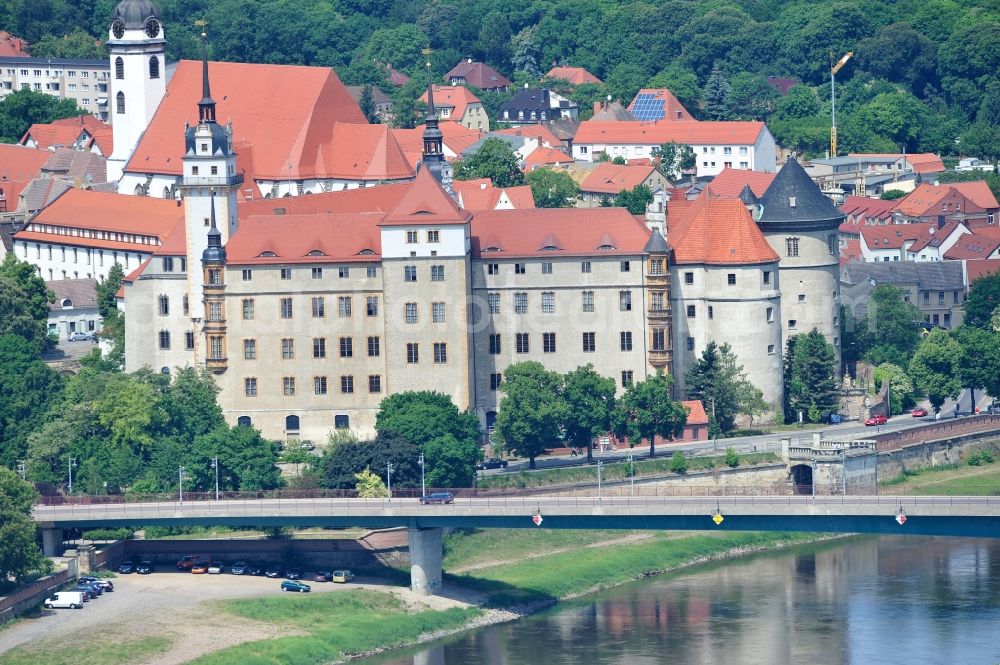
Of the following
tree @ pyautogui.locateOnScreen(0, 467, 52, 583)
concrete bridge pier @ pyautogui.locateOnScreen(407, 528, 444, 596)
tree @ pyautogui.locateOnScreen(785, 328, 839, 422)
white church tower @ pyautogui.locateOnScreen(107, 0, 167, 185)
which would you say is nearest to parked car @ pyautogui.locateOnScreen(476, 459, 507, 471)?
concrete bridge pier @ pyautogui.locateOnScreen(407, 528, 444, 596)

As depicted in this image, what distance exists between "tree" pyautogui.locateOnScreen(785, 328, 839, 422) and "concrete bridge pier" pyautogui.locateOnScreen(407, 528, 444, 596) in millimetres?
30256

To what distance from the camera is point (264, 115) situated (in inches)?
7421

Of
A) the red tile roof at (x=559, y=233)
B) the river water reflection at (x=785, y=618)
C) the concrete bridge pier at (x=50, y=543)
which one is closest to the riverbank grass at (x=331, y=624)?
the river water reflection at (x=785, y=618)

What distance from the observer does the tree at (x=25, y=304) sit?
166m

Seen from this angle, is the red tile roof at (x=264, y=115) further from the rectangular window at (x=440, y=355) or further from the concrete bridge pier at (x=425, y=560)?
the concrete bridge pier at (x=425, y=560)

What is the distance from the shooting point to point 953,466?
528 ft

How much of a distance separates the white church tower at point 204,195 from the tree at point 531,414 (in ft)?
55.7

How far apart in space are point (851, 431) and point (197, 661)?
46.6 meters

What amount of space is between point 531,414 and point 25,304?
106 feet

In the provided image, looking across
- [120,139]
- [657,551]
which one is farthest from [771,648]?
[120,139]

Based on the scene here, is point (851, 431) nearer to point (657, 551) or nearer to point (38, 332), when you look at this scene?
point (657, 551)

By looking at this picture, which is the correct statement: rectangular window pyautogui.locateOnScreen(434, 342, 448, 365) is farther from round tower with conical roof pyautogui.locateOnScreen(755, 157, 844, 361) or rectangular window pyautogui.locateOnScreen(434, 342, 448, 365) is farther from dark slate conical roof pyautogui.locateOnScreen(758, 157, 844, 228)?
dark slate conical roof pyautogui.locateOnScreen(758, 157, 844, 228)

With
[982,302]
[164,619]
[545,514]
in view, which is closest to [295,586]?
[164,619]

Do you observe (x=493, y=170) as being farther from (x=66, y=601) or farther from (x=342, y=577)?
(x=66, y=601)
